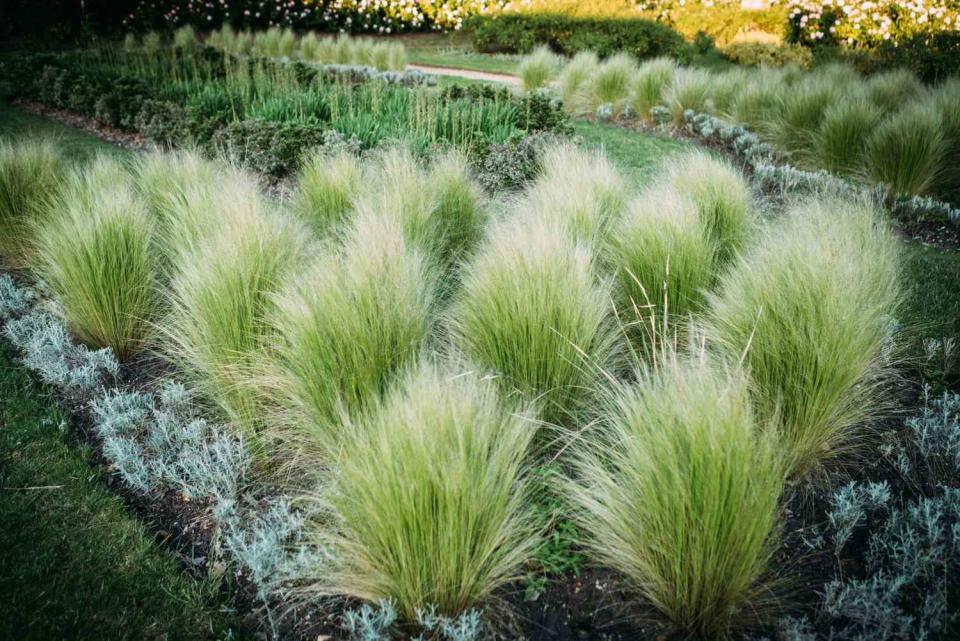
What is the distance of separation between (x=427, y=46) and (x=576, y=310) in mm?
15422

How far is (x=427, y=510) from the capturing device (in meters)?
1.75

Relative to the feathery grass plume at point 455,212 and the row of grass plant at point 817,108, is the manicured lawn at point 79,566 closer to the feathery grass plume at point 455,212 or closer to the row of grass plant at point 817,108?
the feathery grass plume at point 455,212

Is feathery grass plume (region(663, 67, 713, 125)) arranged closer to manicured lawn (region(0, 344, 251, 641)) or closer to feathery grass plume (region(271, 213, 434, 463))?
feathery grass plume (region(271, 213, 434, 463))

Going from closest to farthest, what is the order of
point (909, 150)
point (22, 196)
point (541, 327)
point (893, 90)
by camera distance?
point (541, 327) → point (22, 196) → point (909, 150) → point (893, 90)

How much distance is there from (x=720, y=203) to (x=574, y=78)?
6.10 metres

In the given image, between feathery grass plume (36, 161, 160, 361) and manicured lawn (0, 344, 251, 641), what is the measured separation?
0.78 metres

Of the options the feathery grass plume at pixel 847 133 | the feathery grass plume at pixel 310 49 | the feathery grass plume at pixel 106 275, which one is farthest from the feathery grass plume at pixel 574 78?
the feathery grass plume at pixel 106 275

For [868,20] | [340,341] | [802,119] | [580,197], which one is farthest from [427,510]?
[868,20]

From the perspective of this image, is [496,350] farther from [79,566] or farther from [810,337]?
[79,566]

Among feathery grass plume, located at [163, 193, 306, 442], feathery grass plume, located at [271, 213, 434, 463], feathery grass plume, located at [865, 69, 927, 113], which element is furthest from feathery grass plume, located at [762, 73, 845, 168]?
feathery grass plume, located at [163, 193, 306, 442]

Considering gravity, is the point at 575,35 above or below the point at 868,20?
below

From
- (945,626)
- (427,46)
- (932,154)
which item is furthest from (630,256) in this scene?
(427,46)

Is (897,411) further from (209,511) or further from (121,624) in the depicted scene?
(121,624)

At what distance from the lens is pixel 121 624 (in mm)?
1874
